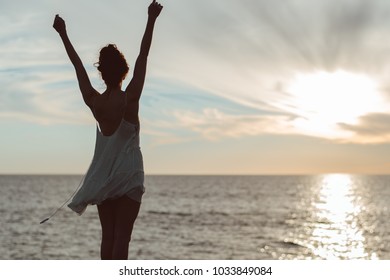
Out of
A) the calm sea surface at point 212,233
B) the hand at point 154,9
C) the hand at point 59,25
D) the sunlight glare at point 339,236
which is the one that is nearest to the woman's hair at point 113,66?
the hand at point 154,9

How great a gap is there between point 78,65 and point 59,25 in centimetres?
40

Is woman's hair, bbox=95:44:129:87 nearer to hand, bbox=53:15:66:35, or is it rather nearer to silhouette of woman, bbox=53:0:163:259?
silhouette of woman, bbox=53:0:163:259

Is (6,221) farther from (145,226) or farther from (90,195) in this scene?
(90,195)

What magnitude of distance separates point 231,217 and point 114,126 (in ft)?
220

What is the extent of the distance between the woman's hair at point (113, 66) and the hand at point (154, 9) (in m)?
0.34

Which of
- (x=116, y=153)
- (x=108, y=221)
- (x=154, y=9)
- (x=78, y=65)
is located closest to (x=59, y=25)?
(x=78, y=65)

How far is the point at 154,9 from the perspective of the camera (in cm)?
372

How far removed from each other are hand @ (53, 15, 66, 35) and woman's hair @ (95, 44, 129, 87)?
0.49 meters

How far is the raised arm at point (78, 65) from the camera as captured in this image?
12.3 feet

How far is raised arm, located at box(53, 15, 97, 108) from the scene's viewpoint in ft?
12.3

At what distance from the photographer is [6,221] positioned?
2391 inches

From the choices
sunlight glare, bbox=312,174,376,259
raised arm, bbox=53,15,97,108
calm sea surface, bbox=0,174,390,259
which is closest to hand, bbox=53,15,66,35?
raised arm, bbox=53,15,97,108

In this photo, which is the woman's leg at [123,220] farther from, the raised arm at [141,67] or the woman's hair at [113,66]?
the woman's hair at [113,66]
